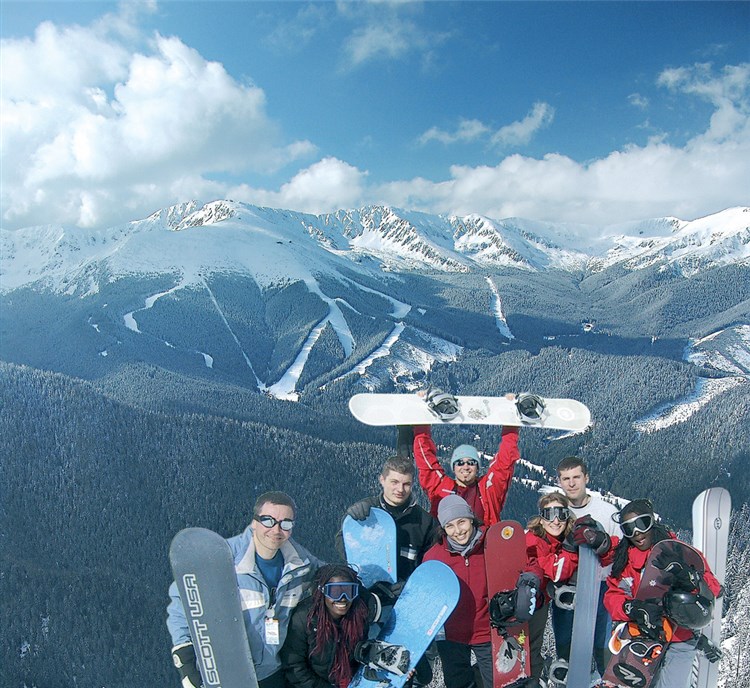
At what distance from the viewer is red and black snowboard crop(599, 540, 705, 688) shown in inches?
215

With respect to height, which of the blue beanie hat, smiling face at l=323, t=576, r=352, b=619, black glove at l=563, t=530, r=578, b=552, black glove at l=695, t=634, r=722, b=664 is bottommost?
black glove at l=695, t=634, r=722, b=664

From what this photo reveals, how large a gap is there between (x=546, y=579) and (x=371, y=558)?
2.27 meters

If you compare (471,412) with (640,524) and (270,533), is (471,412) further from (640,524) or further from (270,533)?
(270,533)

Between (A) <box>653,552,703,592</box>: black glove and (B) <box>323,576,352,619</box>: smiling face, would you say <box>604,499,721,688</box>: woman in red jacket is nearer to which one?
(A) <box>653,552,703,592</box>: black glove

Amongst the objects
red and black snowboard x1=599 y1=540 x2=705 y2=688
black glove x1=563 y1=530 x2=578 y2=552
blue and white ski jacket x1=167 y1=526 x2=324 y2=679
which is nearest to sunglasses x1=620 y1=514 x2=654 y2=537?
red and black snowboard x1=599 y1=540 x2=705 y2=688

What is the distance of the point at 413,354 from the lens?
18525cm

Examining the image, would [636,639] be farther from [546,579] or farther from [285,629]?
[285,629]

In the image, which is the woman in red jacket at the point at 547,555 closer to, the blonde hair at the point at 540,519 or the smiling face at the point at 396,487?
the blonde hair at the point at 540,519

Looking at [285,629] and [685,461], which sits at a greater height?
[285,629]

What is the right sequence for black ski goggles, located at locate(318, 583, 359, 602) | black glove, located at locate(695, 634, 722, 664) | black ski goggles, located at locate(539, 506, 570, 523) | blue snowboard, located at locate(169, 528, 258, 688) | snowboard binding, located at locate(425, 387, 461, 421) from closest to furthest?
black ski goggles, located at locate(318, 583, 359, 602) < blue snowboard, located at locate(169, 528, 258, 688) < black glove, located at locate(695, 634, 722, 664) < black ski goggles, located at locate(539, 506, 570, 523) < snowboard binding, located at locate(425, 387, 461, 421)

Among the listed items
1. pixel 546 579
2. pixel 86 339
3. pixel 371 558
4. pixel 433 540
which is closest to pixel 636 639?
pixel 546 579

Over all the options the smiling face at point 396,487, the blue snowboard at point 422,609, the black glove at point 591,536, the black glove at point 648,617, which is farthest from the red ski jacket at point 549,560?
the smiling face at point 396,487

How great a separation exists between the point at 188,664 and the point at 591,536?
464 centimetres

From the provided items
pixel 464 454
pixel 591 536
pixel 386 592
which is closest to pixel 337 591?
pixel 386 592
